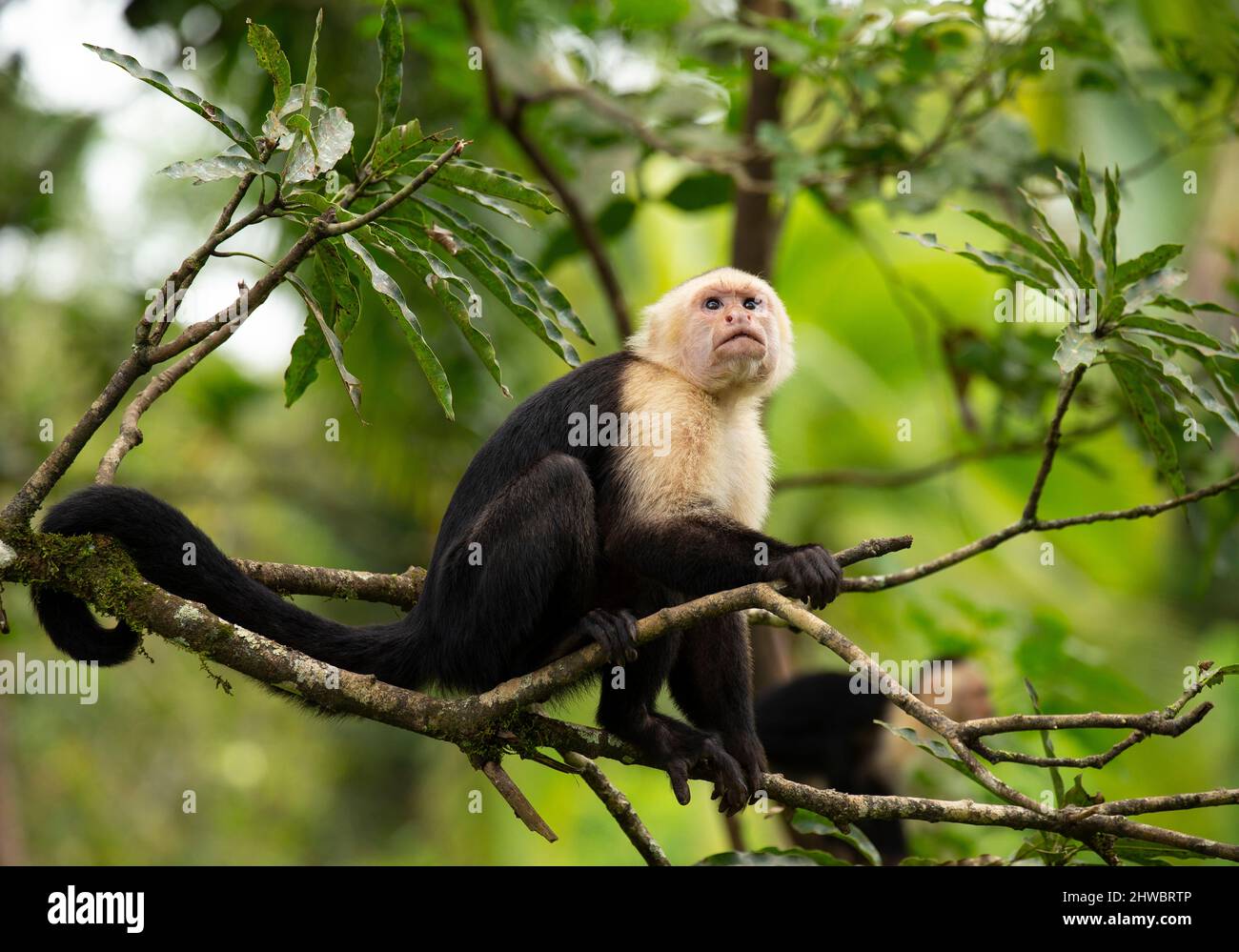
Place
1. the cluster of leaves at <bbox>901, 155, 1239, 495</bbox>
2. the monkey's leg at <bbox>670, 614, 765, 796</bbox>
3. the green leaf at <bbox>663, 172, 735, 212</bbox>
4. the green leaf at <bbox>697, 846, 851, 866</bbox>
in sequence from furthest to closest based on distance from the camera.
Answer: the green leaf at <bbox>663, 172, 735, 212</bbox> → the monkey's leg at <bbox>670, 614, 765, 796</bbox> → the green leaf at <bbox>697, 846, 851, 866</bbox> → the cluster of leaves at <bbox>901, 155, 1239, 495</bbox>

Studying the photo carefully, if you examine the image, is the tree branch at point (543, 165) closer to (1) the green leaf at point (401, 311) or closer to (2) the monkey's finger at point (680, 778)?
(1) the green leaf at point (401, 311)

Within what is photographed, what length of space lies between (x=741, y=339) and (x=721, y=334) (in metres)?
0.09

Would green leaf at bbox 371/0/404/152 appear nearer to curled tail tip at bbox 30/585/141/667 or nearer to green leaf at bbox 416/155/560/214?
green leaf at bbox 416/155/560/214

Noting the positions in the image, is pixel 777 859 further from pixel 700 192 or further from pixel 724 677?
pixel 700 192

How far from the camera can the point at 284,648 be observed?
12.9ft

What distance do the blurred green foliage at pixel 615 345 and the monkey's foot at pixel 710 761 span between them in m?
0.39

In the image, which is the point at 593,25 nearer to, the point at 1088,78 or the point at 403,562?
the point at 1088,78

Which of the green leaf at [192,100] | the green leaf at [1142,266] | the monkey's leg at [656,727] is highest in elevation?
the green leaf at [192,100]

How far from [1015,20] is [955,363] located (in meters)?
2.01

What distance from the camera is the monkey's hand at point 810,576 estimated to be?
3873 mm

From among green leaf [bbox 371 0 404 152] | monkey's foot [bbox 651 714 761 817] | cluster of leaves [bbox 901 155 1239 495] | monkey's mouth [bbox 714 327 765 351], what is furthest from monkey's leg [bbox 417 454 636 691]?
cluster of leaves [bbox 901 155 1239 495]

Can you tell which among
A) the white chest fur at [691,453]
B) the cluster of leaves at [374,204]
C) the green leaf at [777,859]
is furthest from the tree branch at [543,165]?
the green leaf at [777,859]

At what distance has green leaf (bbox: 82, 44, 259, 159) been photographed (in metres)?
3.53

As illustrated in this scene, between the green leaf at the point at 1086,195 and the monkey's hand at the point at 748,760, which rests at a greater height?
the green leaf at the point at 1086,195
